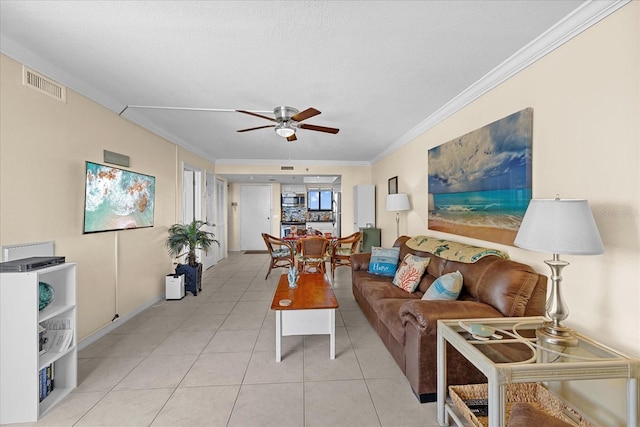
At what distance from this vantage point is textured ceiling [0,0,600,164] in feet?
5.30

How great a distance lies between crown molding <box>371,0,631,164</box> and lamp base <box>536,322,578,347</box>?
5.66 feet

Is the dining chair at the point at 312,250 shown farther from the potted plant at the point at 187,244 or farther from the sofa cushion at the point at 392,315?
the sofa cushion at the point at 392,315

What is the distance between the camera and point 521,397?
5.80ft

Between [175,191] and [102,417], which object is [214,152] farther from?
[102,417]

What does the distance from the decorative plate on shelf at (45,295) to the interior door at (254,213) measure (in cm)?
651

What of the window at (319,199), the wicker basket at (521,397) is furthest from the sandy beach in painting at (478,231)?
the window at (319,199)

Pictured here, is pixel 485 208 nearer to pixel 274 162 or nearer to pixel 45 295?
pixel 45 295

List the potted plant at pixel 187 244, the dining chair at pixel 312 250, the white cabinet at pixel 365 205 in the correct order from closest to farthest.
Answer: the potted plant at pixel 187 244
the dining chair at pixel 312 250
the white cabinet at pixel 365 205

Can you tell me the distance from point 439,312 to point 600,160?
1.28m

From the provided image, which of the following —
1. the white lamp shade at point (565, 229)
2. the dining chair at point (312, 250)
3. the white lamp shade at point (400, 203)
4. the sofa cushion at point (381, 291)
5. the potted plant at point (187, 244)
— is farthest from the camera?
the dining chair at point (312, 250)

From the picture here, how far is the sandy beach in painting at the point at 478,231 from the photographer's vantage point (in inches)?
87.0

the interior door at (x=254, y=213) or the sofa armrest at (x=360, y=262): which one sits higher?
the interior door at (x=254, y=213)

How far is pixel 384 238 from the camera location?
5.74 meters

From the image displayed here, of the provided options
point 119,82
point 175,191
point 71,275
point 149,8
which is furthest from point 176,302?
point 149,8
